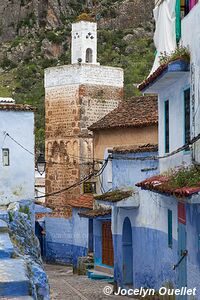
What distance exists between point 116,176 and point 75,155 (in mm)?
11663

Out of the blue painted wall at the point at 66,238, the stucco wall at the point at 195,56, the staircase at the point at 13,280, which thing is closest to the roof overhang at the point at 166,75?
the stucco wall at the point at 195,56

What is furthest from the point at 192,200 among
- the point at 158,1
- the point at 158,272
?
the point at 158,1

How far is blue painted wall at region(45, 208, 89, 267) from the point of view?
30.1 meters

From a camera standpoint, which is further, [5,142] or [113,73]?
[113,73]

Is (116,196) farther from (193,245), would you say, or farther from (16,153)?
(16,153)

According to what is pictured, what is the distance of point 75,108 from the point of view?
32.5 metres

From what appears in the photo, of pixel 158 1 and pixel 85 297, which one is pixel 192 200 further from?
pixel 85 297

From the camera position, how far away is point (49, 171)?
34.2 m

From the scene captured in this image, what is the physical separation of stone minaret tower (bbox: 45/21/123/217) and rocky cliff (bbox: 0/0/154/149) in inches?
1115

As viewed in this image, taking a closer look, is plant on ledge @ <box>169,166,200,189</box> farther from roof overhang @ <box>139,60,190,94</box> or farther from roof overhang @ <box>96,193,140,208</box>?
roof overhang @ <box>96,193,140,208</box>

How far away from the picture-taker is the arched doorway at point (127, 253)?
20109 millimetres

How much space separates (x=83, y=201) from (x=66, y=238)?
246 cm

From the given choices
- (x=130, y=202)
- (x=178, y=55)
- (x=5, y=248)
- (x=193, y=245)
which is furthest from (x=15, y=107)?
(x=5, y=248)

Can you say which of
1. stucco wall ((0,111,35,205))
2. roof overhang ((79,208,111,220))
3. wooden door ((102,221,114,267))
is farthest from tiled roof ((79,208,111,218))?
stucco wall ((0,111,35,205))
